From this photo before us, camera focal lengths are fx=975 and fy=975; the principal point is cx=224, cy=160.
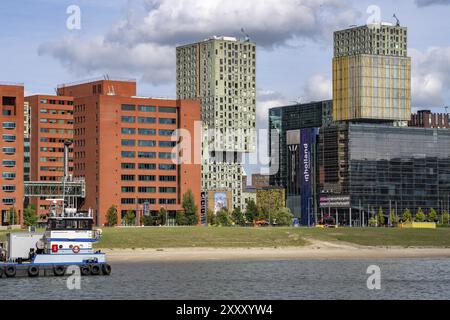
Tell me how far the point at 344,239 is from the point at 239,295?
3769 inches

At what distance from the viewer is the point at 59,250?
113 metres

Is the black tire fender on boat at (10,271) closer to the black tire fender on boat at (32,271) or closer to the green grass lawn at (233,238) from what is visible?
the black tire fender on boat at (32,271)

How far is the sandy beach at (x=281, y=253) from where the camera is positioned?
154 m

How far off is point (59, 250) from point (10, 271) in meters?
6.03

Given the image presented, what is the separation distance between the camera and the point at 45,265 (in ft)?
368

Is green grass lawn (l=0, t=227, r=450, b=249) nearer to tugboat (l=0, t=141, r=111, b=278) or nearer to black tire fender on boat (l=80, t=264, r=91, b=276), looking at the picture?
tugboat (l=0, t=141, r=111, b=278)

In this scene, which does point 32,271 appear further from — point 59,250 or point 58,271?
point 59,250

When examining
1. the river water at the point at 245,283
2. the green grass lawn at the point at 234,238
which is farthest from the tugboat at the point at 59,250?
the green grass lawn at the point at 234,238

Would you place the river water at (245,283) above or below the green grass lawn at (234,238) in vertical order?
below

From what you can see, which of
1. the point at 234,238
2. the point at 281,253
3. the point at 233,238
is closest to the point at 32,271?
the point at 281,253

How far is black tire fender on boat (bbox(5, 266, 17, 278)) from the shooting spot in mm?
110688

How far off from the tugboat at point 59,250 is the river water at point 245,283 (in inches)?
61.4

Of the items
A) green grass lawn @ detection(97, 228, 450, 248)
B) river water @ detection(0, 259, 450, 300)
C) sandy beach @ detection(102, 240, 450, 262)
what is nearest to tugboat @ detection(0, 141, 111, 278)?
river water @ detection(0, 259, 450, 300)

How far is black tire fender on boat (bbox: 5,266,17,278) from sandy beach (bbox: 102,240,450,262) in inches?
1405
